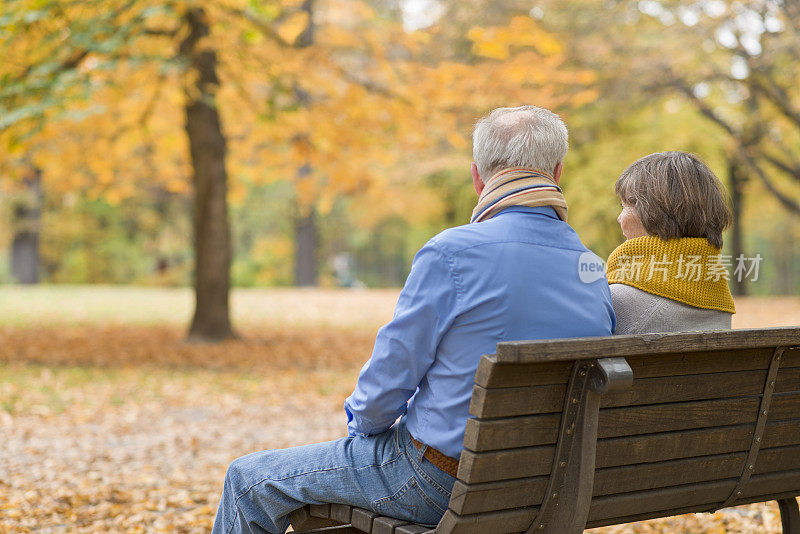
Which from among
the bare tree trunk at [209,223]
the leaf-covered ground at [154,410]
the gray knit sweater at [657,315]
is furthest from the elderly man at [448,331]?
the bare tree trunk at [209,223]

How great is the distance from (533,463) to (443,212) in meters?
26.4

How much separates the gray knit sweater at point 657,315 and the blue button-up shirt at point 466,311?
290 millimetres

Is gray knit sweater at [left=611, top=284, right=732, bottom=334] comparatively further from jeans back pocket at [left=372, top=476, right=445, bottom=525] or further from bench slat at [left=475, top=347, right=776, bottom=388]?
jeans back pocket at [left=372, top=476, right=445, bottom=525]

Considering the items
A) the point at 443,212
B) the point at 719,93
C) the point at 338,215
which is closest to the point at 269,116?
the point at 719,93

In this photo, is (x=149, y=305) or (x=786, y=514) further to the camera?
(x=149, y=305)

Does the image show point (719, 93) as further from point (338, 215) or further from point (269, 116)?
point (338, 215)

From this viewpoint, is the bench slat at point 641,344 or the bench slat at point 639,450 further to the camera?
the bench slat at point 639,450

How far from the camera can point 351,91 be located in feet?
36.5

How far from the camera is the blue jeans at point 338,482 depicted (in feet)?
7.99

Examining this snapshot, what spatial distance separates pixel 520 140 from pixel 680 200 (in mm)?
618

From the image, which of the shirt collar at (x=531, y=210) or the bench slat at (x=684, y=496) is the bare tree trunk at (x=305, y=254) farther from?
the shirt collar at (x=531, y=210)

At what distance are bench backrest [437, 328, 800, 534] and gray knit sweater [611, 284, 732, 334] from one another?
0.20m

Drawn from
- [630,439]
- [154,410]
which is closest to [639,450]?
[630,439]

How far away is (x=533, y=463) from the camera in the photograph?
7.25 ft
